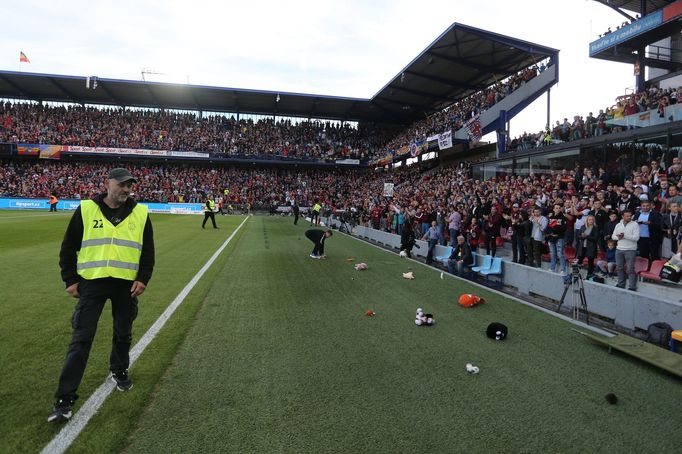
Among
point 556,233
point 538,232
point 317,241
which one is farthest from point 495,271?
point 317,241

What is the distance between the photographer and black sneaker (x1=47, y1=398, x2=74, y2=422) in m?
3.36

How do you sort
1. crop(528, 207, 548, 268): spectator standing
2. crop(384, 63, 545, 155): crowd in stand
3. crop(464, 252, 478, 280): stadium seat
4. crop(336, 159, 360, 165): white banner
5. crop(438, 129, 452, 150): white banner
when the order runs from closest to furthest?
crop(464, 252, 478, 280): stadium seat
crop(528, 207, 548, 268): spectator standing
crop(384, 63, 545, 155): crowd in stand
crop(438, 129, 452, 150): white banner
crop(336, 159, 360, 165): white banner

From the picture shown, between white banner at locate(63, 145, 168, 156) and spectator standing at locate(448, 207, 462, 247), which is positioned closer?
spectator standing at locate(448, 207, 462, 247)

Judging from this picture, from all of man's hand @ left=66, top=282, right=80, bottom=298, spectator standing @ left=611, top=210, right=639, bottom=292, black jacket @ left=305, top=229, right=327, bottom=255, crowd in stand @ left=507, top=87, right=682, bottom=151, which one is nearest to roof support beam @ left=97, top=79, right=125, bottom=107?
black jacket @ left=305, top=229, right=327, bottom=255

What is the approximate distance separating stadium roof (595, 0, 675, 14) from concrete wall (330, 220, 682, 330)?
1000 inches

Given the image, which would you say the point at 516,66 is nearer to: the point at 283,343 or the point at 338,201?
the point at 338,201

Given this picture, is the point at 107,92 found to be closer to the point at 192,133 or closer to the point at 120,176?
the point at 192,133

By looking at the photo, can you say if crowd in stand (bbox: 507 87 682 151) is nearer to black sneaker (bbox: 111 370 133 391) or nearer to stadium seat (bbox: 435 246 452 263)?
stadium seat (bbox: 435 246 452 263)

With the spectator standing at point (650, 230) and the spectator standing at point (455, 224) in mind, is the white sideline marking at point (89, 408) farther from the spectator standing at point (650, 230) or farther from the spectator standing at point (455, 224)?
the spectator standing at point (455, 224)

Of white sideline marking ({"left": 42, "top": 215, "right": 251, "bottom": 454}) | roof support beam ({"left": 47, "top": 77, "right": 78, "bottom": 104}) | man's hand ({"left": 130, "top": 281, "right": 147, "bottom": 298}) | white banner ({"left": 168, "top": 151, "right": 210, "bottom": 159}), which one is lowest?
white sideline marking ({"left": 42, "top": 215, "right": 251, "bottom": 454})

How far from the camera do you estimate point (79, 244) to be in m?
3.71

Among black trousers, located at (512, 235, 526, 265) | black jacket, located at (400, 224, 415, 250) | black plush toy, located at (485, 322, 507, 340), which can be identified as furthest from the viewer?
black jacket, located at (400, 224, 415, 250)

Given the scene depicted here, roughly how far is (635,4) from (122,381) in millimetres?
34024

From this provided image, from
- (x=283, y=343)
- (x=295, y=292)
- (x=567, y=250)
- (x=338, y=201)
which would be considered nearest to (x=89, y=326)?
(x=283, y=343)
